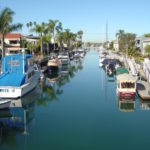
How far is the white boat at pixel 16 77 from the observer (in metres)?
31.3

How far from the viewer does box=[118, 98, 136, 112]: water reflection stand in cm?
2914

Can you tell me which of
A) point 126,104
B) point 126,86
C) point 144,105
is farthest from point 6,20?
point 144,105

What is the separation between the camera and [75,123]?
24094 millimetres

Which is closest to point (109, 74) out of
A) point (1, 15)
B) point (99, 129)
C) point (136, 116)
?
point (1, 15)

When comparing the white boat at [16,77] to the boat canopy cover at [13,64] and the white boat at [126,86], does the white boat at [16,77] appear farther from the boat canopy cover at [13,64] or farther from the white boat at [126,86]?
the white boat at [126,86]

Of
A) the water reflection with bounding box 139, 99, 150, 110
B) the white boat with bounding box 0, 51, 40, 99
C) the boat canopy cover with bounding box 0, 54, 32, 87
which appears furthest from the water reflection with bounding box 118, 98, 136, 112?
the boat canopy cover with bounding box 0, 54, 32, 87

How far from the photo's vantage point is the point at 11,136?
68.2 feet

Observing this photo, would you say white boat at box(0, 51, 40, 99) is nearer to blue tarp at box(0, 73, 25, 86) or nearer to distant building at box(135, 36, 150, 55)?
blue tarp at box(0, 73, 25, 86)

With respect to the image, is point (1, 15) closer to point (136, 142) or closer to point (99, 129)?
point (99, 129)

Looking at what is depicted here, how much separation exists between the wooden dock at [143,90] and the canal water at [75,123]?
0.82 m

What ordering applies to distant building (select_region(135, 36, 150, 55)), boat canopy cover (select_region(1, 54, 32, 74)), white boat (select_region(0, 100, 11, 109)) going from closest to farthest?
1. white boat (select_region(0, 100, 11, 109))
2. boat canopy cover (select_region(1, 54, 32, 74))
3. distant building (select_region(135, 36, 150, 55))

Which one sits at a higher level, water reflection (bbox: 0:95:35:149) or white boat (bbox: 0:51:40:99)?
white boat (bbox: 0:51:40:99)

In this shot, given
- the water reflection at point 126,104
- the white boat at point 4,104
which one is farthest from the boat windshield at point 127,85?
the white boat at point 4,104

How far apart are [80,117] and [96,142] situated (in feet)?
21.9
